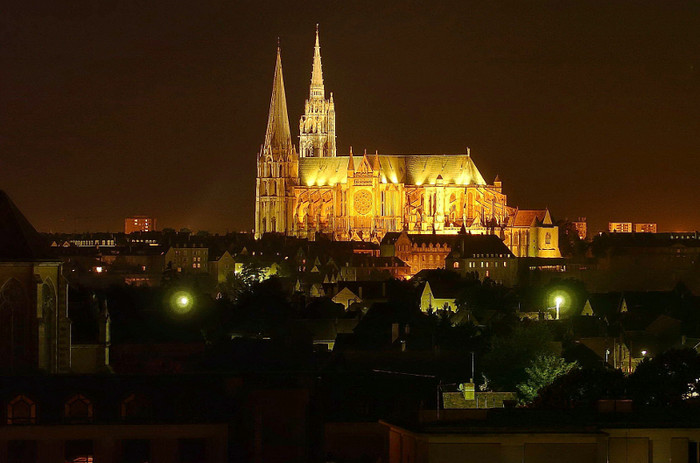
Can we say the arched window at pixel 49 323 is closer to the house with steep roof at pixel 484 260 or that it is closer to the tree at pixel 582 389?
the tree at pixel 582 389

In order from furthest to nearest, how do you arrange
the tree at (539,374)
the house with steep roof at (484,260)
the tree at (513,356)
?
the house with steep roof at (484,260) → the tree at (513,356) → the tree at (539,374)

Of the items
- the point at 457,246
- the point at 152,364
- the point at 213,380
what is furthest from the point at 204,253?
the point at 213,380

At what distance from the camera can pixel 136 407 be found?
45562 millimetres

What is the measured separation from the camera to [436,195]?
19950cm

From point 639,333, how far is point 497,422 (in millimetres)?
46043

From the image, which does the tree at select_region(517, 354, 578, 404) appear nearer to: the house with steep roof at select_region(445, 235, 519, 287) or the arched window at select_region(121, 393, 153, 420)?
the arched window at select_region(121, 393, 153, 420)

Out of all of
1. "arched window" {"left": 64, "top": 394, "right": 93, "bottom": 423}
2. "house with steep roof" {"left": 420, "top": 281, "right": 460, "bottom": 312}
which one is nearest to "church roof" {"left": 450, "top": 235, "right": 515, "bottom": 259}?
"house with steep roof" {"left": 420, "top": 281, "right": 460, "bottom": 312}

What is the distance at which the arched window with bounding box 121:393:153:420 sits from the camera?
45.2 m

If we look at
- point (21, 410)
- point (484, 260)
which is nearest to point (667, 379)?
point (21, 410)

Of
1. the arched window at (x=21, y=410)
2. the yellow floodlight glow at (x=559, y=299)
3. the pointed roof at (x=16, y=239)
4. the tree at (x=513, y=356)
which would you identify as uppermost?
the pointed roof at (x=16, y=239)

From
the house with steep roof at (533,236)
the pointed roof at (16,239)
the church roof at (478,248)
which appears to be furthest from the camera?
the house with steep roof at (533,236)

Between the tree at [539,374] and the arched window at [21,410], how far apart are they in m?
16.1

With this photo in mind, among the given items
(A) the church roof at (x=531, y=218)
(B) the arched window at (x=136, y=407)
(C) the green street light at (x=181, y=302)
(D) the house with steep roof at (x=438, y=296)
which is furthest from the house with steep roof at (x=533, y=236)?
(B) the arched window at (x=136, y=407)

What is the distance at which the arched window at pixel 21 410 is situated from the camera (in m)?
44.6
